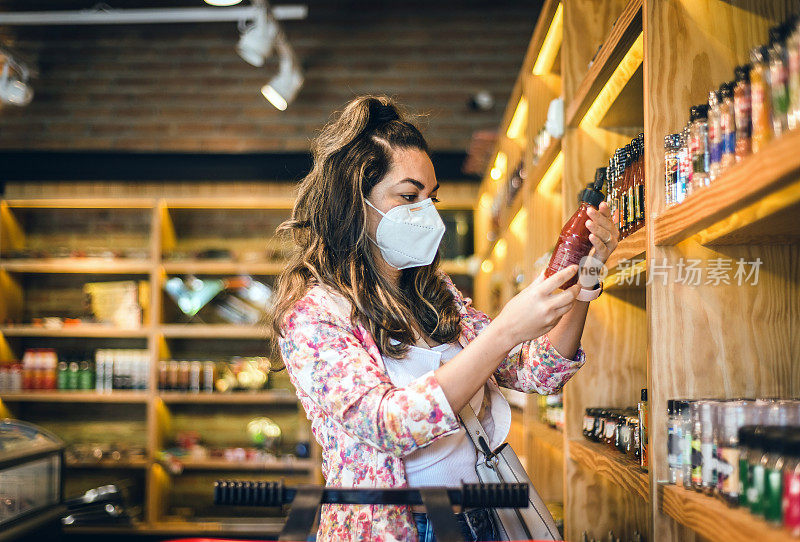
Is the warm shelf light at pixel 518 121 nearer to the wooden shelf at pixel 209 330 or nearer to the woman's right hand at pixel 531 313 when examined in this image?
the woman's right hand at pixel 531 313

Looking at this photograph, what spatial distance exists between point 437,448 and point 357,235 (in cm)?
50

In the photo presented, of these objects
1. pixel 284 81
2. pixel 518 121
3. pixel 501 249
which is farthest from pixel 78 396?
pixel 518 121

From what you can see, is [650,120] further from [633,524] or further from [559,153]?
[633,524]

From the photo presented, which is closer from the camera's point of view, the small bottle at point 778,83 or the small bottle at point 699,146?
the small bottle at point 778,83

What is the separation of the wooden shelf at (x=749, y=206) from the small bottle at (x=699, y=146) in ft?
0.16

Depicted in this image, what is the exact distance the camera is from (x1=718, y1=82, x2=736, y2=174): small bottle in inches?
48.7

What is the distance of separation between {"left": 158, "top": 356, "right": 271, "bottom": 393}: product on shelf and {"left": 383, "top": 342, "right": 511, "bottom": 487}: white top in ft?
12.5

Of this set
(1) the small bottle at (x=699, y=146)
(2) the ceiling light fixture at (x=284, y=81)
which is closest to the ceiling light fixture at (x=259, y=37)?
(2) the ceiling light fixture at (x=284, y=81)

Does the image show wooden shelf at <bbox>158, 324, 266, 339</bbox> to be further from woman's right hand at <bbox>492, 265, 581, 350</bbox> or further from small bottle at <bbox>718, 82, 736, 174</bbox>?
small bottle at <bbox>718, 82, 736, 174</bbox>

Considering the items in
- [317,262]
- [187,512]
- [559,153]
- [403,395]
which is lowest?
[187,512]

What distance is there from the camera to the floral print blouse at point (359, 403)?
4.33ft

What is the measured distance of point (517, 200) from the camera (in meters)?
3.53

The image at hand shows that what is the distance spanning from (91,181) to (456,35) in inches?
116

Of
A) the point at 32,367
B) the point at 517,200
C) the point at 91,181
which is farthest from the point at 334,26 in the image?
the point at 32,367
